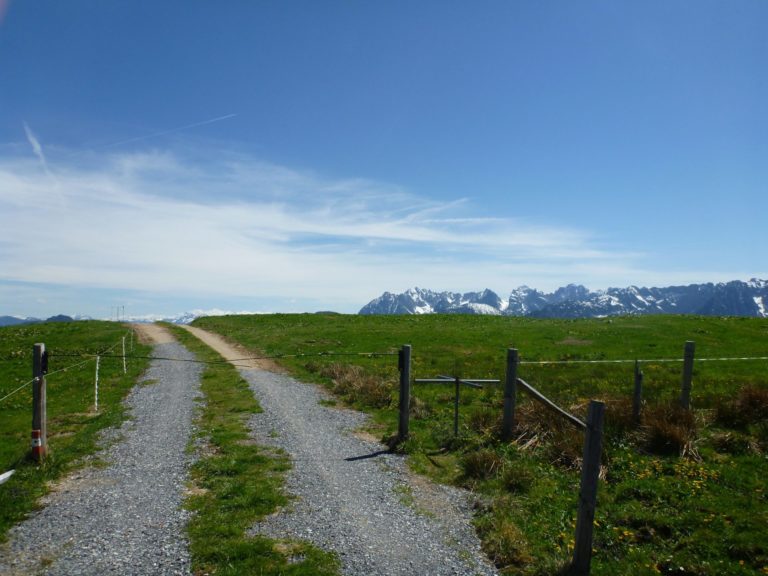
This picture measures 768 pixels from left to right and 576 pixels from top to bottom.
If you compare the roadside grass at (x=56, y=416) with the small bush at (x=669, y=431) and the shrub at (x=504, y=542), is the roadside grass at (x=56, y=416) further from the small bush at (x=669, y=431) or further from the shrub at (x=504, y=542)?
the small bush at (x=669, y=431)

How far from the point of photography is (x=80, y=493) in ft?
34.4

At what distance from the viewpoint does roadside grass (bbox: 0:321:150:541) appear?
10508 millimetres

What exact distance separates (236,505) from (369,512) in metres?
2.59

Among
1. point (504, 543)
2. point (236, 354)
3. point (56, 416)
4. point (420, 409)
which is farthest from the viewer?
point (236, 354)

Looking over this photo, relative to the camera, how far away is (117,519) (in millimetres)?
9211

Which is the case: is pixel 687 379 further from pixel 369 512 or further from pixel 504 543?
pixel 369 512

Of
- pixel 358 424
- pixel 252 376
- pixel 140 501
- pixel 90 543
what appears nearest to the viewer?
pixel 90 543

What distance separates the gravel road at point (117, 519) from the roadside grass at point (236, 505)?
0.33 metres

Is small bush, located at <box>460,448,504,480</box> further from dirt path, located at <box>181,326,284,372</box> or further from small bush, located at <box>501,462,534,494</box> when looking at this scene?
dirt path, located at <box>181,326,284,372</box>

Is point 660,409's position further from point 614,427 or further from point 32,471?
point 32,471

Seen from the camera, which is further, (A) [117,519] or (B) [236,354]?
(B) [236,354]

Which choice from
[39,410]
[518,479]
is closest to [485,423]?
[518,479]

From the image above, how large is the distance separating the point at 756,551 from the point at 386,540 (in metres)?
5.85

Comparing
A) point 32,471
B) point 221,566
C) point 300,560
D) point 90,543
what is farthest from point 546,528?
point 32,471
